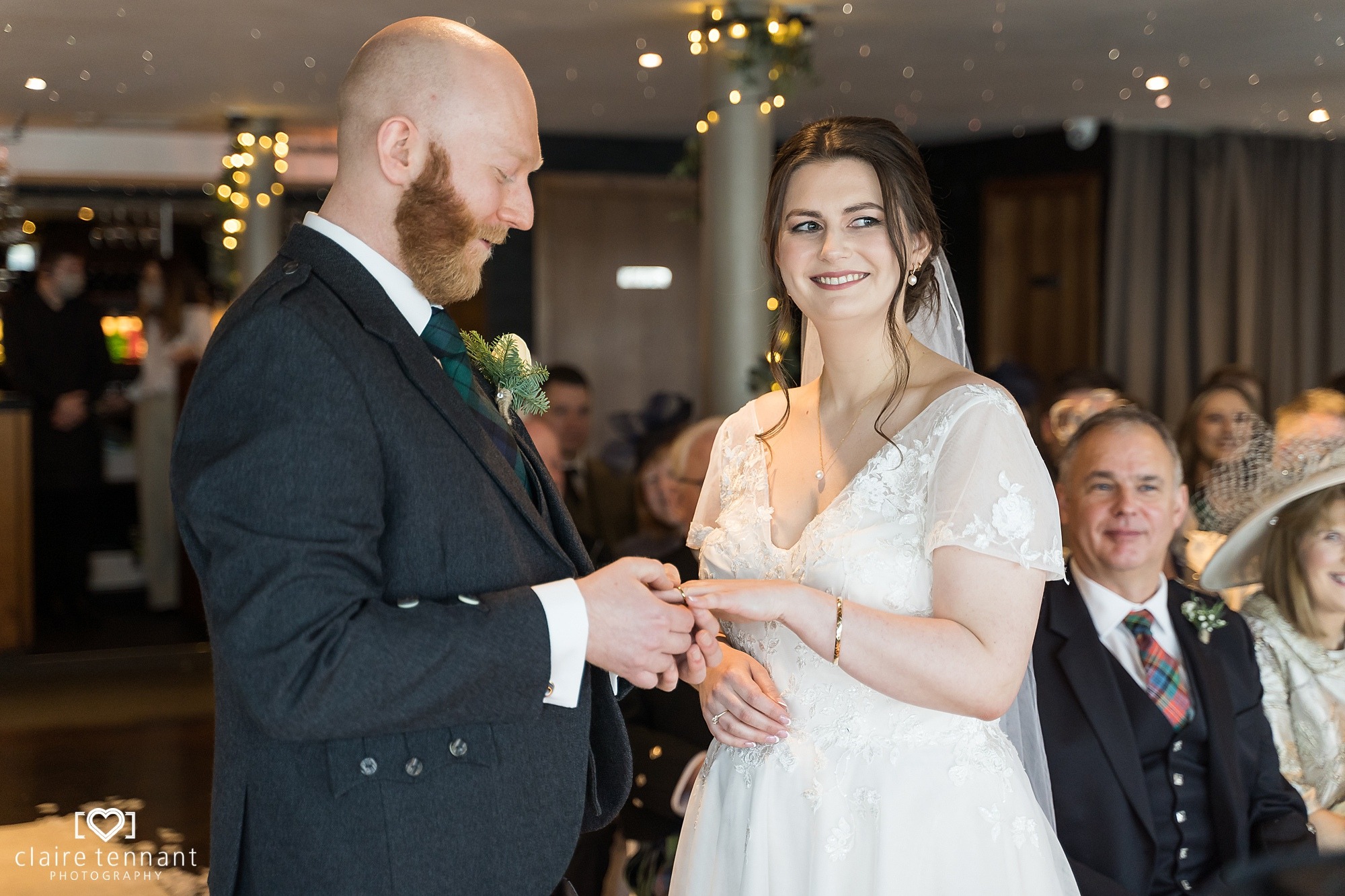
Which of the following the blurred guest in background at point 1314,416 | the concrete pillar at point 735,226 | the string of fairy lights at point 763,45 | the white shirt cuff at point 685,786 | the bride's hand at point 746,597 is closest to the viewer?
the bride's hand at point 746,597

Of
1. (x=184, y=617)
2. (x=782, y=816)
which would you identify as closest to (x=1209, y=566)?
(x=782, y=816)

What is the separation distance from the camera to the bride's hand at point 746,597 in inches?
69.8

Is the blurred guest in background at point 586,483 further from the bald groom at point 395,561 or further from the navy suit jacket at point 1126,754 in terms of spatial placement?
the bald groom at point 395,561

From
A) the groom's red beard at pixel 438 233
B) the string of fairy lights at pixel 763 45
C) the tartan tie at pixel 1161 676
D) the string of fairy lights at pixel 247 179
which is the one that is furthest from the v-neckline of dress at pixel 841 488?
the string of fairy lights at pixel 247 179

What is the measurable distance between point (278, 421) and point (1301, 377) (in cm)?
941

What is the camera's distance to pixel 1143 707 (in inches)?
101

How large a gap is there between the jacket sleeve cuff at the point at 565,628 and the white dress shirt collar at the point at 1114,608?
1.53 metres

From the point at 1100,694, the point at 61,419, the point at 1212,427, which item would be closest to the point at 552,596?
the point at 1100,694

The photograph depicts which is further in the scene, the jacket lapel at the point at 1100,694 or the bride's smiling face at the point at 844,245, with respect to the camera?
the jacket lapel at the point at 1100,694

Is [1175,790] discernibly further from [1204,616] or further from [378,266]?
[378,266]

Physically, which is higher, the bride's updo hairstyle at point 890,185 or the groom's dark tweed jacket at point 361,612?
the bride's updo hairstyle at point 890,185

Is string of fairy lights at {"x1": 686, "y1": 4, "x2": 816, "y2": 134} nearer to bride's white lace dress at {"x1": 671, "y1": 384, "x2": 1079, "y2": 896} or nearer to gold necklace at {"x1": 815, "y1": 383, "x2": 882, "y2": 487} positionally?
gold necklace at {"x1": 815, "y1": 383, "x2": 882, "y2": 487}

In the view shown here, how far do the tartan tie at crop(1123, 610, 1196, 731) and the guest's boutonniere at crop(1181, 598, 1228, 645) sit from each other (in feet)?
0.27

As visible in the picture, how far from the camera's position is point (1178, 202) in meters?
9.06
